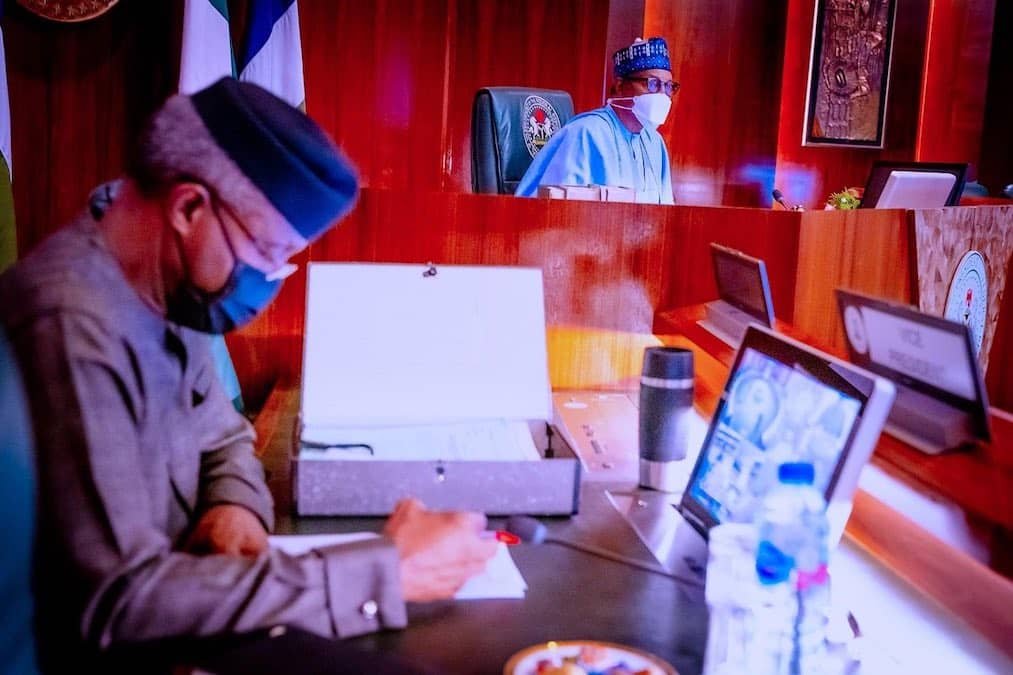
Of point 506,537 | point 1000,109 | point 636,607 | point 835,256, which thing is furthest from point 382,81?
point 1000,109

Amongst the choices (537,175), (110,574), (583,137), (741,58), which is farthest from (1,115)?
(741,58)

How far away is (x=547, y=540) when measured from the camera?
138 cm

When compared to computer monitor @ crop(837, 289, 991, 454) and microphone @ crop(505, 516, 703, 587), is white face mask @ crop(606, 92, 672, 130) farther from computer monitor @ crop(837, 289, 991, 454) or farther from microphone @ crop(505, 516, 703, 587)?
microphone @ crop(505, 516, 703, 587)

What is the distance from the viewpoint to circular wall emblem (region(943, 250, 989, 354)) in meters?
2.67

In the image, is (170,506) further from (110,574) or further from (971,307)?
(971,307)

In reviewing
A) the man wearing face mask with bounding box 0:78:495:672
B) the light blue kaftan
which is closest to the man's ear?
the man wearing face mask with bounding box 0:78:495:672

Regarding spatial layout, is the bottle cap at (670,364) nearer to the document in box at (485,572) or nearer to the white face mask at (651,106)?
the document in box at (485,572)

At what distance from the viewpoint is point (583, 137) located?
3.89 meters

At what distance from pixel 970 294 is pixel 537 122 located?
1716mm

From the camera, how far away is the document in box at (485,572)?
3.91 feet

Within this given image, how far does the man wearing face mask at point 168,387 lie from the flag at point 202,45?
2.04 m

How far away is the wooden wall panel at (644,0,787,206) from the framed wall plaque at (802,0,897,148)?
355 mm

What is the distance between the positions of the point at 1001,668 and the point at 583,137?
123 inches

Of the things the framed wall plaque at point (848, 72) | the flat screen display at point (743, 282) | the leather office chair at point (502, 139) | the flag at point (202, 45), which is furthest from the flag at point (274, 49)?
the framed wall plaque at point (848, 72)
